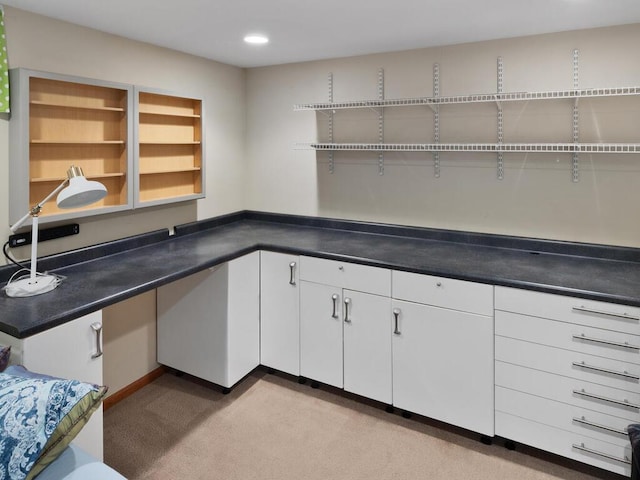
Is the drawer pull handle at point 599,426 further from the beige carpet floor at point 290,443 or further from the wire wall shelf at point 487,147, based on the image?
the wire wall shelf at point 487,147

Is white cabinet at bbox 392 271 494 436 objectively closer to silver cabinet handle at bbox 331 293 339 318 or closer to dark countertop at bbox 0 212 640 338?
dark countertop at bbox 0 212 640 338

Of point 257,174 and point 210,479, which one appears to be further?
point 257,174

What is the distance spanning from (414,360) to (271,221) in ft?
5.47

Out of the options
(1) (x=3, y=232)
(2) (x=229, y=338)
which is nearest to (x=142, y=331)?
(2) (x=229, y=338)

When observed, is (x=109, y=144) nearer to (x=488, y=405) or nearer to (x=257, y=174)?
(x=257, y=174)

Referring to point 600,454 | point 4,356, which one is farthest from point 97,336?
point 600,454

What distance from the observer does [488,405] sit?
2.26 m

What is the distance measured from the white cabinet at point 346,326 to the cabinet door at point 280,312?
5 centimetres

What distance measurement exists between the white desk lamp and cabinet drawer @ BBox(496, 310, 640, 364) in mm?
1892

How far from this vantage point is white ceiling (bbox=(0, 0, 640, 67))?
2.04m

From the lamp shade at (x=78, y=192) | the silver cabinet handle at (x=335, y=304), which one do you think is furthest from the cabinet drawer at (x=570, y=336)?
the lamp shade at (x=78, y=192)

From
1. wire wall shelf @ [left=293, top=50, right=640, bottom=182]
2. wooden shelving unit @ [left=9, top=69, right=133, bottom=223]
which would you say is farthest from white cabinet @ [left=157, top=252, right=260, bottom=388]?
wire wall shelf @ [left=293, top=50, right=640, bottom=182]

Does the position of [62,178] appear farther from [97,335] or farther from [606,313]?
[606,313]

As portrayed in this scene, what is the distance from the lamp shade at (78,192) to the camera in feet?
5.89
